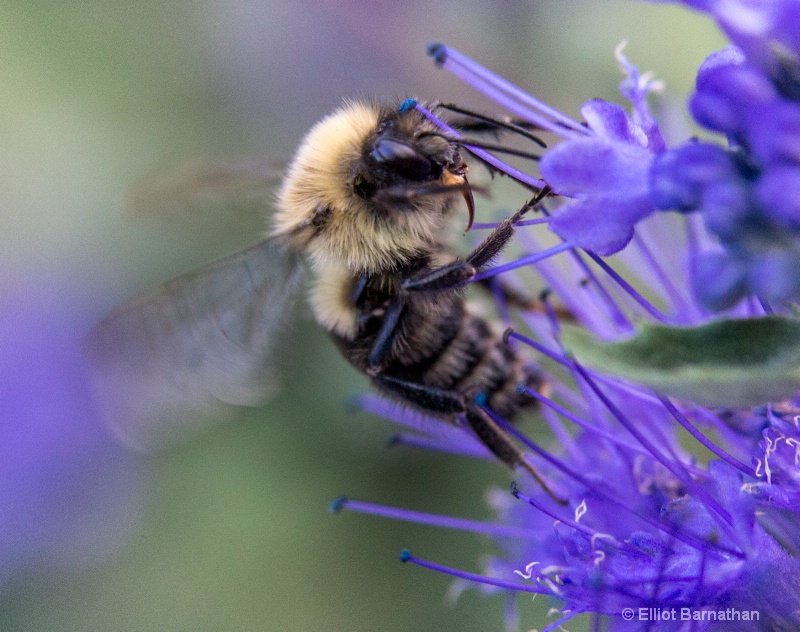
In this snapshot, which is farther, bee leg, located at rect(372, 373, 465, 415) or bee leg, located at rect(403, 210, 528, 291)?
bee leg, located at rect(372, 373, 465, 415)

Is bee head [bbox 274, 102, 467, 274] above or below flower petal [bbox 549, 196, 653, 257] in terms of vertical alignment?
above

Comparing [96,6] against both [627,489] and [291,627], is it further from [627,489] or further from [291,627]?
[627,489]

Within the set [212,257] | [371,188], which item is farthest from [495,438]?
[212,257]

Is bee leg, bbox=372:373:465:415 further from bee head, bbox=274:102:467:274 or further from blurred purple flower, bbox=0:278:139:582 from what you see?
blurred purple flower, bbox=0:278:139:582

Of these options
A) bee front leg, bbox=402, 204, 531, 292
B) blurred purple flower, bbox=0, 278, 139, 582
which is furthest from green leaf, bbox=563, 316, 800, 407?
blurred purple flower, bbox=0, 278, 139, 582

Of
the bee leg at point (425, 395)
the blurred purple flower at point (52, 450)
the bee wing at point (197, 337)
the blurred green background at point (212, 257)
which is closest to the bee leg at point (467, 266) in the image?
the bee leg at point (425, 395)

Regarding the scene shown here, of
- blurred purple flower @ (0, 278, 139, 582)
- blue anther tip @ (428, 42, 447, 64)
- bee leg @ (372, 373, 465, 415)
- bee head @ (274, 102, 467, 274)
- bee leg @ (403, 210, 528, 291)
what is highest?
blue anther tip @ (428, 42, 447, 64)

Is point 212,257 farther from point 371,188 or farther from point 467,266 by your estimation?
point 467,266
